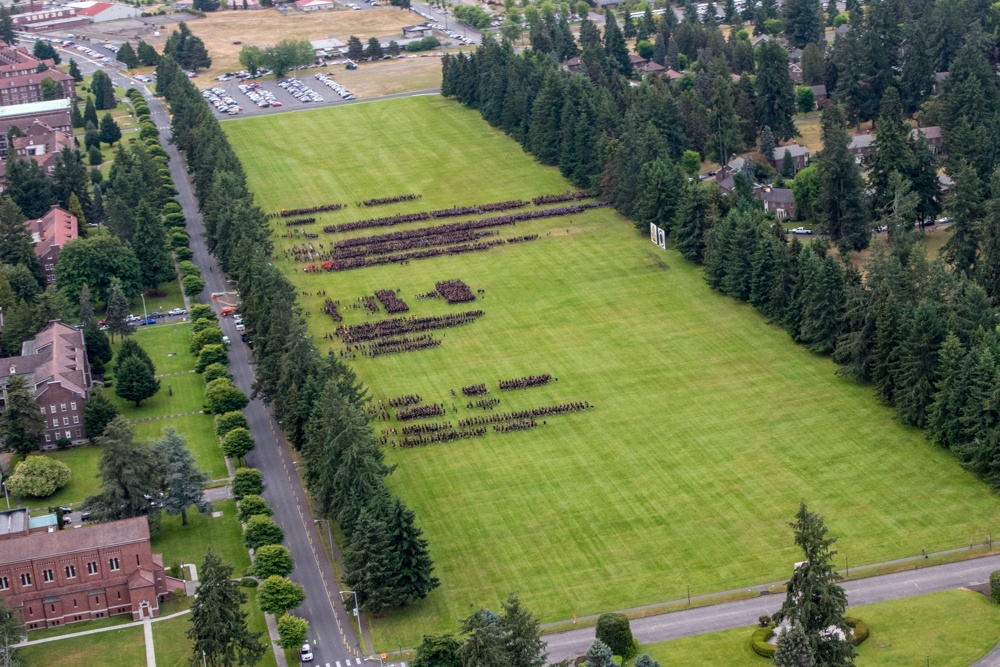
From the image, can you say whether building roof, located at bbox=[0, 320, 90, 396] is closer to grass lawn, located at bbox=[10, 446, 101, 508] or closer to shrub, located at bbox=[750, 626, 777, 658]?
grass lawn, located at bbox=[10, 446, 101, 508]

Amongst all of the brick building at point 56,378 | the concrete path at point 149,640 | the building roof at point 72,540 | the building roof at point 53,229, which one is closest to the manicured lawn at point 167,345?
the brick building at point 56,378

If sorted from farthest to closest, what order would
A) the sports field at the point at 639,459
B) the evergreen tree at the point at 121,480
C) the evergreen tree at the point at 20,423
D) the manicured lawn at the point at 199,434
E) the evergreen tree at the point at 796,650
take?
the evergreen tree at the point at 20,423 < the manicured lawn at the point at 199,434 < the evergreen tree at the point at 121,480 < the sports field at the point at 639,459 < the evergreen tree at the point at 796,650

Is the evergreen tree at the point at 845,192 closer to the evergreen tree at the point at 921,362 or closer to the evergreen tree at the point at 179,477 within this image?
the evergreen tree at the point at 921,362

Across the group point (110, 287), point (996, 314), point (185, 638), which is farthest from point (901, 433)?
point (110, 287)

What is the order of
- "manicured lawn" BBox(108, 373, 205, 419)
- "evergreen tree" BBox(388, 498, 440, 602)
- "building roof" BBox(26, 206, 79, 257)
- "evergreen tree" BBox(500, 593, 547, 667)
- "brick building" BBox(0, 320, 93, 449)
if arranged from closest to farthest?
"evergreen tree" BBox(500, 593, 547, 667) → "evergreen tree" BBox(388, 498, 440, 602) → "brick building" BBox(0, 320, 93, 449) → "manicured lawn" BBox(108, 373, 205, 419) → "building roof" BBox(26, 206, 79, 257)

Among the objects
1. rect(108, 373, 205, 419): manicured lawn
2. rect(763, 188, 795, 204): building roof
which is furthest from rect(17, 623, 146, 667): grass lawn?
rect(763, 188, 795, 204): building roof

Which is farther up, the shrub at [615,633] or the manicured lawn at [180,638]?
the shrub at [615,633]

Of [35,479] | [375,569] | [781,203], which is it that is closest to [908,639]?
[375,569]
